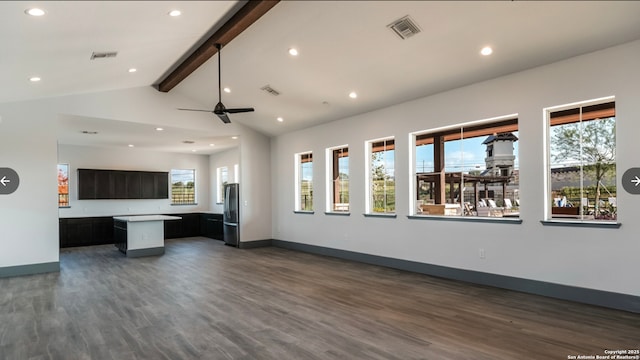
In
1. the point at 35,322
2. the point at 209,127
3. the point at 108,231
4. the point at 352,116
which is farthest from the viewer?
the point at 108,231

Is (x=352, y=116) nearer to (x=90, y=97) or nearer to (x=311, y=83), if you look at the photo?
(x=311, y=83)

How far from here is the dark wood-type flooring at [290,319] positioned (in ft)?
10.7

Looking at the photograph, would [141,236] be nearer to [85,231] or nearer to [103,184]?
[85,231]

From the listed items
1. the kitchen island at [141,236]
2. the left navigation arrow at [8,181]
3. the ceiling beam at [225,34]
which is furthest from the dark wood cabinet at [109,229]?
the ceiling beam at [225,34]

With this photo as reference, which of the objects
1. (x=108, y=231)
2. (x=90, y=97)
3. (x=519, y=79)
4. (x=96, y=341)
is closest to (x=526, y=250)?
(x=519, y=79)

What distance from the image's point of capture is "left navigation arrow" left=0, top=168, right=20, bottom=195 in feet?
Result: 20.9

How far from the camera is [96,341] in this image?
11.5 ft

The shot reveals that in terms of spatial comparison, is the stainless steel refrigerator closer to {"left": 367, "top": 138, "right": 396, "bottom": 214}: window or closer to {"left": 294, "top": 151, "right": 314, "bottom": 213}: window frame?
{"left": 294, "top": 151, "right": 314, "bottom": 213}: window frame

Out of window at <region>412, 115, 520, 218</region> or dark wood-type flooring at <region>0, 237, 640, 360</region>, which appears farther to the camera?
window at <region>412, 115, 520, 218</region>

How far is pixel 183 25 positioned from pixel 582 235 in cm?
553

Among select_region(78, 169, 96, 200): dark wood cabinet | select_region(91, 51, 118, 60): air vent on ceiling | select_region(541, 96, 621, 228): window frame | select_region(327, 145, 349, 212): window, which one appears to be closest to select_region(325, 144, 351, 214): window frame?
select_region(327, 145, 349, 212): window

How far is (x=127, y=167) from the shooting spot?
11.6 m

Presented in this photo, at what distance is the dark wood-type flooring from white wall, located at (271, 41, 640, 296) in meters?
0.40

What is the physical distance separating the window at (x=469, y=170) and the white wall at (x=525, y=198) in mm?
196
